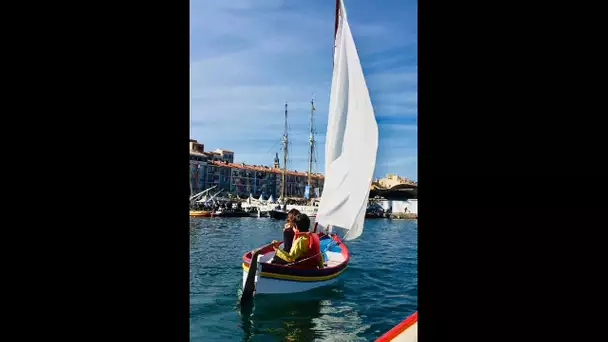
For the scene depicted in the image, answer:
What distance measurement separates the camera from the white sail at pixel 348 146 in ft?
35.8

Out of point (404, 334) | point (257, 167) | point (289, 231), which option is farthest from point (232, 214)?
point (404, 334)

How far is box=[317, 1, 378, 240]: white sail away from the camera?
10922 mm

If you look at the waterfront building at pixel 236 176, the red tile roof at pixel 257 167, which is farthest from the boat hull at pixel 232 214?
the red tile roof at pixel 257 167

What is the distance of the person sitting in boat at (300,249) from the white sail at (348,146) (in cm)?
152

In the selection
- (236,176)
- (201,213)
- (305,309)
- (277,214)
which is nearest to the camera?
(305,309)

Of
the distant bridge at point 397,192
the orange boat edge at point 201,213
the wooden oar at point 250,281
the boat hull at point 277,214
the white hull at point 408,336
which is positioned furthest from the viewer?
the distant bridge at point 397,192

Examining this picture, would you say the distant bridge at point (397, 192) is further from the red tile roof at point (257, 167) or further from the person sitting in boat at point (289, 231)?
the person sitting in boat at point (289, 231)

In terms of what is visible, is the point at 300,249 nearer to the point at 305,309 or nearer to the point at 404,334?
the point at 305,309

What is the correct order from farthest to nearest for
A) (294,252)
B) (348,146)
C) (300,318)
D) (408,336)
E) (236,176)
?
(236,176) → (348,146) → (294,252) → (300,318) → (408,336)

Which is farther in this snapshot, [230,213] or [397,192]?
[397,192]

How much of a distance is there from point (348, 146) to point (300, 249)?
321 cm

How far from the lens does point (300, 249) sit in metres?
9.59
